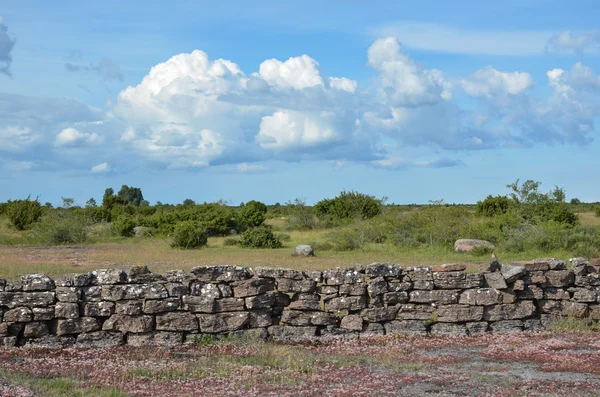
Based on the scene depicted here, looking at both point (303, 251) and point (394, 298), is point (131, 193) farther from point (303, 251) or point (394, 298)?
point (394, 298)

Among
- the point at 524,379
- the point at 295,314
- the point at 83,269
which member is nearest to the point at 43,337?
the point at 295,314

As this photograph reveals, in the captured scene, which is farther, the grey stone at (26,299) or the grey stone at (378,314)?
the grey stone at (378,314)

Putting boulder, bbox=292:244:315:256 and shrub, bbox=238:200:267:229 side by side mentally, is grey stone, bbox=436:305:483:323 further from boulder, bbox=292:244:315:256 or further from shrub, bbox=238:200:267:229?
shrub, bbox=238:200:267:229

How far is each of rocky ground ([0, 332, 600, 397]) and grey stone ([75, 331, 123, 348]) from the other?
0.76 ft

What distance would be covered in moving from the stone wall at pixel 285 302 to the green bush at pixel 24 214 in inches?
1896

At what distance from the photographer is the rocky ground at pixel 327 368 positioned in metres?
10.0

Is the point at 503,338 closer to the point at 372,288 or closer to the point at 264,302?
the point at 372,288

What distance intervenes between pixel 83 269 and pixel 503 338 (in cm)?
1866

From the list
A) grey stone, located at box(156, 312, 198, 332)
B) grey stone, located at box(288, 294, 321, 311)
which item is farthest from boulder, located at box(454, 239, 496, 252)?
grey stone, located at box(156, 312, 198, 332)

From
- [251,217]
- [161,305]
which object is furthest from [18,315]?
[251,217]

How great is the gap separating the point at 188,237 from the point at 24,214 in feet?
80.6

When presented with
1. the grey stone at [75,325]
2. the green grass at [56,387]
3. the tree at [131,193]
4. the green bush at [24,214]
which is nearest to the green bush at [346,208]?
the green bush at [24,214]

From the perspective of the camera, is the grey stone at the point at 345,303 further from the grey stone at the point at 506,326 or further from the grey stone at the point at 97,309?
the grey stone at the point at 97,309

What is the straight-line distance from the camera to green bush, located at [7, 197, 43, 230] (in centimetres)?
5919
